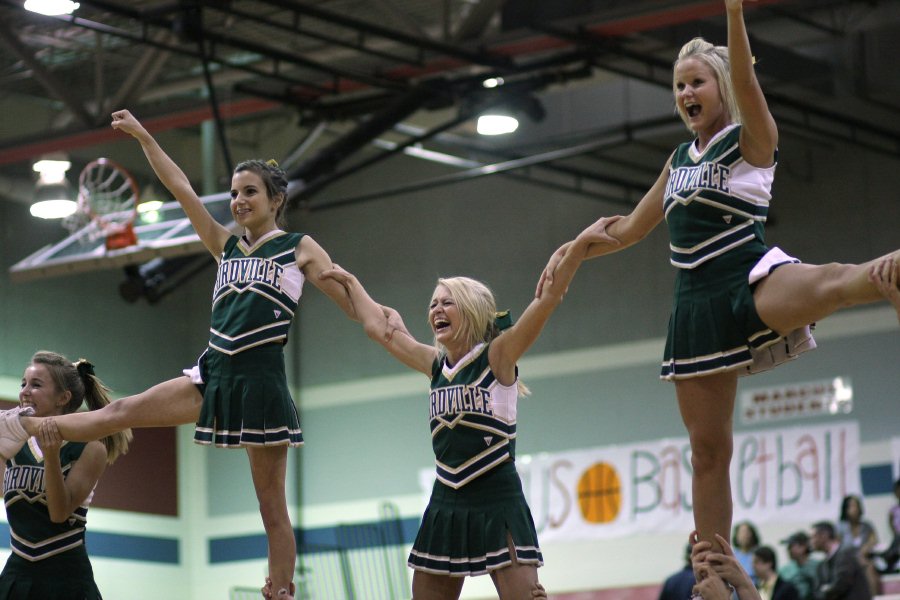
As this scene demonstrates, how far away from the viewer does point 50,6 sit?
12320 millimetres

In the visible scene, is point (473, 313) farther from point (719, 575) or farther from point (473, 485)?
point (719, 575)

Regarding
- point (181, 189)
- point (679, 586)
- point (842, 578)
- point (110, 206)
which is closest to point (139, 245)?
point (110, 206)

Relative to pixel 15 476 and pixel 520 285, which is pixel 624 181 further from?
pixel 15 476

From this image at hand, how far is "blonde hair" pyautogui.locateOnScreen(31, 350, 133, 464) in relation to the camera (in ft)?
21.5

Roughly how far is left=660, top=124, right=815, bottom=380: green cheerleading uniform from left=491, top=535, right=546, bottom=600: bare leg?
1007 mm

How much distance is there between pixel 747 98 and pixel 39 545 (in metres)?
3.65

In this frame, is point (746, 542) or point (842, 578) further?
point (746, 542)

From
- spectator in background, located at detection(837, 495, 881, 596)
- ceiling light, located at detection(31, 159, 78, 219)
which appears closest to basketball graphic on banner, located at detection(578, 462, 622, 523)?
spectator in background, located at detection(837, 495, 881, 596)

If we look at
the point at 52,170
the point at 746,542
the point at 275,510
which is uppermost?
the point at 52,170

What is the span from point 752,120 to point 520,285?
1315 centimetres

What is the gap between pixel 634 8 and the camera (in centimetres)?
1295

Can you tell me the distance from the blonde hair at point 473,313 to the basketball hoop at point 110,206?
8.01 metres

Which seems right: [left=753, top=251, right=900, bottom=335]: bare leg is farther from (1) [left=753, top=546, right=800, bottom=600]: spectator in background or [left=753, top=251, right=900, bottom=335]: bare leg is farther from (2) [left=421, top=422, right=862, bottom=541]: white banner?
(2) [left=421, top=422, right=862, bottom=541]: white banner

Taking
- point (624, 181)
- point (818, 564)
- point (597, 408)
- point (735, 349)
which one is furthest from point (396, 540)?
point (735, 349)
